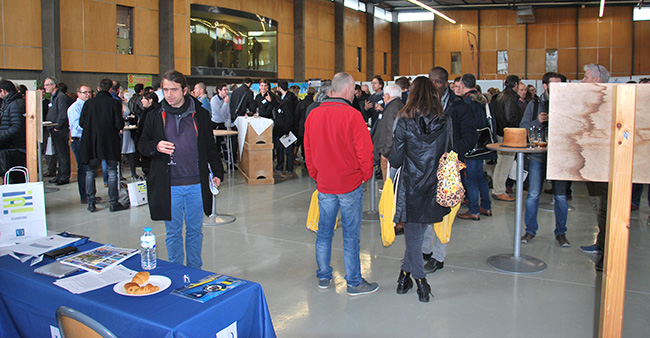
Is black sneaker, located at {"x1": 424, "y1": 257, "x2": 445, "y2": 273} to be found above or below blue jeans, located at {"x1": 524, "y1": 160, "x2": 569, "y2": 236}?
below

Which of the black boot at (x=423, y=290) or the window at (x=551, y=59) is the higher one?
the window at (x=551, y=59)

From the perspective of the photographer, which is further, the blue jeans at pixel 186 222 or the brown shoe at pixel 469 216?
the brown shoe at pixel 469 216

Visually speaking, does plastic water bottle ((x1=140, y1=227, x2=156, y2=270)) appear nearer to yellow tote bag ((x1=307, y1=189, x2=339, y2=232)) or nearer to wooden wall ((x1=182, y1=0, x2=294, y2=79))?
yellow tote bag ((x1=307, y1=189, x2=339, y2=232))

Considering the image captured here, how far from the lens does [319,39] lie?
2088 cm

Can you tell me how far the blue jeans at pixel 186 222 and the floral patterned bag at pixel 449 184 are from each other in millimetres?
1635

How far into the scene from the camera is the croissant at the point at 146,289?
2.04m

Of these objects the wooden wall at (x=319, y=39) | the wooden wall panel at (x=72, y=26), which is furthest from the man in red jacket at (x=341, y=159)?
the wooden wall at (x=319, y=39)

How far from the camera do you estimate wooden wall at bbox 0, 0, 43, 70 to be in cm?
1086

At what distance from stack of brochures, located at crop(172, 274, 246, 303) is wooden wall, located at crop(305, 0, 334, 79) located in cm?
1828

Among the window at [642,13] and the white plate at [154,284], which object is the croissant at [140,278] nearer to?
the white plate at [154,284]

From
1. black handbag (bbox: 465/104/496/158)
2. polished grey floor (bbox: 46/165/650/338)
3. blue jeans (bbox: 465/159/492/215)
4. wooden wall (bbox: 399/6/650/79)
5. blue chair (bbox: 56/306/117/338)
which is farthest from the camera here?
wooden wall (bbox: 399/6/650/79)

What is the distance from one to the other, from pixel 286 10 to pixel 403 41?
875cm

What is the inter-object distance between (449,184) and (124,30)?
12.2 m

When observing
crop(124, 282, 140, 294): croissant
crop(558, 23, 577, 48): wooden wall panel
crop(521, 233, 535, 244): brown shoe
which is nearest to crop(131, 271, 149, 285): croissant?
crop(124, 282, 140, 294): croissant
